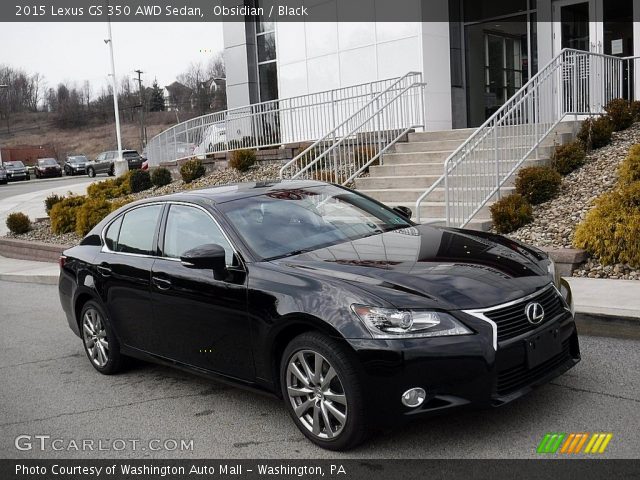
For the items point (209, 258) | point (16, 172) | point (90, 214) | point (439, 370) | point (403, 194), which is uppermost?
point (16, 172)

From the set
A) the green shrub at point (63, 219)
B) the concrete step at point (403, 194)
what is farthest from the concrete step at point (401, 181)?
the green shrub at point (63, 219)

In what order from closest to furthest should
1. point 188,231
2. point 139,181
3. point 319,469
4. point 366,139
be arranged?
point 319,469 → point 188,231 → point 366,139 → point 139,181

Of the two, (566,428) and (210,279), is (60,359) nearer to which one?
(210,279)

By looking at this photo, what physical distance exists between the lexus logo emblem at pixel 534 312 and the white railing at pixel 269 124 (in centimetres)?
1106

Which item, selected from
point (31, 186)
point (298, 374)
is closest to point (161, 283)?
point (298, 374)

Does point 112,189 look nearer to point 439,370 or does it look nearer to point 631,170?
point 631,170

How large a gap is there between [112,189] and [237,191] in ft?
53.7

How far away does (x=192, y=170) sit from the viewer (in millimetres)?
18953

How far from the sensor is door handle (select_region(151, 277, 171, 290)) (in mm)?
5184

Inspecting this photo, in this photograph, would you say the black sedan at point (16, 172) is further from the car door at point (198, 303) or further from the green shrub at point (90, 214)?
the car door at point (198, 303)

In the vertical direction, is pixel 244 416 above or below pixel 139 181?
below

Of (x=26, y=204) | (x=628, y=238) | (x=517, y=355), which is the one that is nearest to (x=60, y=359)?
(x=517, y=355)

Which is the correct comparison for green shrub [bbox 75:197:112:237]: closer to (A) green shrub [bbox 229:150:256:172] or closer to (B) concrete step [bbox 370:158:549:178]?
(A) green shrub [bbox 229:150:256:172]

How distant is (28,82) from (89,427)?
128499mm
